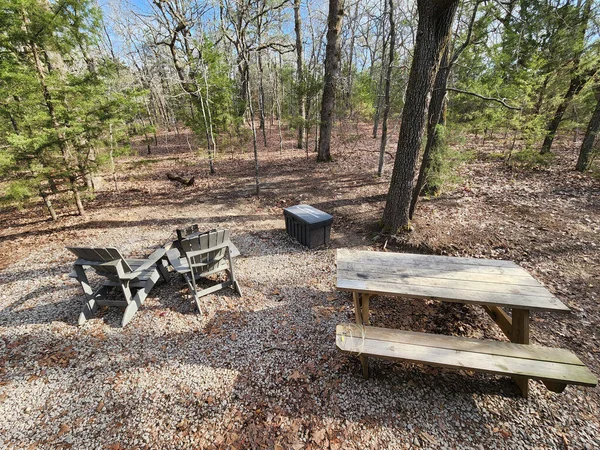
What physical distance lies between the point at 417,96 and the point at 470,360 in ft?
14.4

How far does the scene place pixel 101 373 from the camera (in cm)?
275

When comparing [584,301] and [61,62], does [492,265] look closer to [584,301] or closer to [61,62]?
[584,301]

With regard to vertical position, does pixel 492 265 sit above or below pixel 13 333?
above

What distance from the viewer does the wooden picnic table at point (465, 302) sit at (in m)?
2.08

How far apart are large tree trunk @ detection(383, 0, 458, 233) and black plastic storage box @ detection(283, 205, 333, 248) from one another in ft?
4.70

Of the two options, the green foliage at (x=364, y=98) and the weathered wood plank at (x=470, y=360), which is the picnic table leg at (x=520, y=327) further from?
the green foliage at (x=364, y=98)

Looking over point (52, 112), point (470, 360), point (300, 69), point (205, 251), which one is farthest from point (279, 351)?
point (300, 69)

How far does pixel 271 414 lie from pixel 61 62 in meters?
10.3

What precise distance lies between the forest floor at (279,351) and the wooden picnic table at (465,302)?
41cm

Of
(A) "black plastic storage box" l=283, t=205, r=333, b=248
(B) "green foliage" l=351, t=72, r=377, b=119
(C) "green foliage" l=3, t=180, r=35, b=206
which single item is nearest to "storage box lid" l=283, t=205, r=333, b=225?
(A) "black plastic storage box" l=283, t=205, r=333, b=248

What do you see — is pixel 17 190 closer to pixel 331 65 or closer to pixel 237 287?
pixel 237 287

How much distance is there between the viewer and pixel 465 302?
235 cm

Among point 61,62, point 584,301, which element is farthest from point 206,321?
point 61,62

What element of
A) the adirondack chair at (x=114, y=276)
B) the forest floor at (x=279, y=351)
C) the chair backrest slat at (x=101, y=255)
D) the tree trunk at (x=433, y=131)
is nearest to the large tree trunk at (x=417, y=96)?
the tree trunk at (x=433, y=131)
